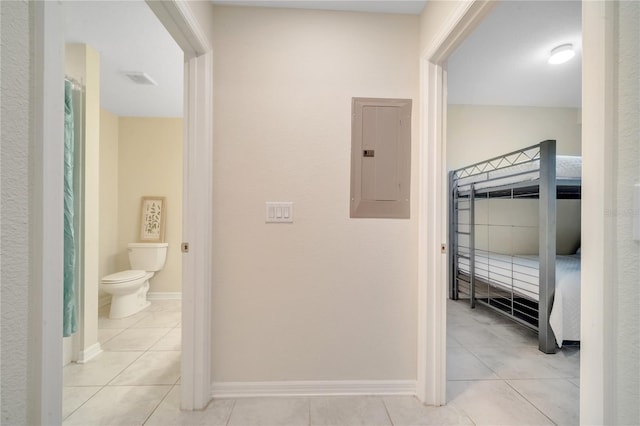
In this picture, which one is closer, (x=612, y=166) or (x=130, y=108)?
(x=612, y=166)

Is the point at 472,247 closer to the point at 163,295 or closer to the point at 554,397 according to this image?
the point at 554,397

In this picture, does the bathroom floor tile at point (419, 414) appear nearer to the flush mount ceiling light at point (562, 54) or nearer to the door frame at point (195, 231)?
the door frame at point (195, 231)

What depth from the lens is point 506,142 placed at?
11.4 ft

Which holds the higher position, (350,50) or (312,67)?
(350,50)

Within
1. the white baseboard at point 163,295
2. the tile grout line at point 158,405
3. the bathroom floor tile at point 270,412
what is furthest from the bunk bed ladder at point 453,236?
the white baseboard at point 163,295

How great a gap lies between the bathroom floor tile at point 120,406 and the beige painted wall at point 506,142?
145 inches

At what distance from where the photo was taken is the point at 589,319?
0.59m

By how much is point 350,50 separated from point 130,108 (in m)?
2.92

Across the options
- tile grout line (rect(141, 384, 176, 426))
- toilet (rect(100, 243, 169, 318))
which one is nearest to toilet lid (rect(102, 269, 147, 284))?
toilet (rect(100, 243, 169, 318))

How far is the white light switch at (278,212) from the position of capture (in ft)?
5.24

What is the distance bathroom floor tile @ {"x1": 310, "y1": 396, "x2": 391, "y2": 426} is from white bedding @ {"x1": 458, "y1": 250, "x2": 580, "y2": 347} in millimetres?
1635

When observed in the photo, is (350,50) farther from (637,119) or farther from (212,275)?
(212,275)

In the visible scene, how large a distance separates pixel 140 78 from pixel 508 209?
4.40 m

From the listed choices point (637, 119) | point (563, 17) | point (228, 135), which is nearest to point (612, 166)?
point (637, 119)
